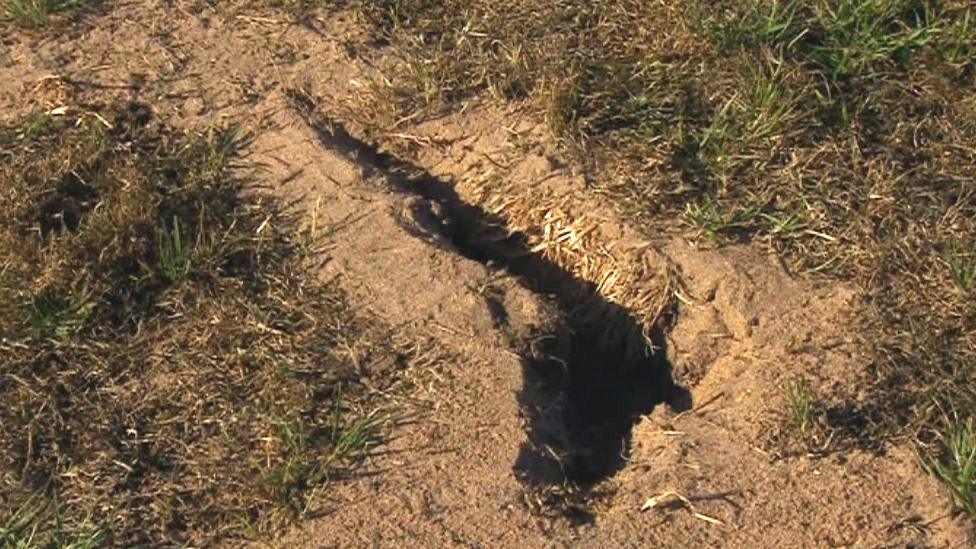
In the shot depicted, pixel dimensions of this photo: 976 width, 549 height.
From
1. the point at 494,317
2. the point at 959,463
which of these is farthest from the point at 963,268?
the point at 494,317

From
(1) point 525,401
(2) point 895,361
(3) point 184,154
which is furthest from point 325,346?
(2) point 895,361

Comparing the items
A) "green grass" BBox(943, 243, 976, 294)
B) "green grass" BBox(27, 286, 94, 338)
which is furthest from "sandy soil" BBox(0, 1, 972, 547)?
"green grass" BBox(27, 286, 94, 338)

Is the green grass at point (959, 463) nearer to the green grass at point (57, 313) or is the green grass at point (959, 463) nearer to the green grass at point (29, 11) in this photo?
the green grass at point (57, 313)

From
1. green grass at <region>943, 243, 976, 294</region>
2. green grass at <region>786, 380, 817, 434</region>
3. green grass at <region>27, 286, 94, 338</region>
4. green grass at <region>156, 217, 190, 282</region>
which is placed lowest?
green grass at <region>27, 286, 94, 338</region>

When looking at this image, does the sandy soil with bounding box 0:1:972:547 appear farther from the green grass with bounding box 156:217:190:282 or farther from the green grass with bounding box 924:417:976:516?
the green grass with bounding box 156:217:190:282

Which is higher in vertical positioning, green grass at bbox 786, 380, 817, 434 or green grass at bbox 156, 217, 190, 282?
green grass at bbox 786, 380, 817, 434

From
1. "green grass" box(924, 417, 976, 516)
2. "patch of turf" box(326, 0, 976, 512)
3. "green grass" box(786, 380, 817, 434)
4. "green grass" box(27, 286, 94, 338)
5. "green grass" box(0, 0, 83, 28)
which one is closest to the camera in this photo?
"green grass" box(924, 417, 976, 516)

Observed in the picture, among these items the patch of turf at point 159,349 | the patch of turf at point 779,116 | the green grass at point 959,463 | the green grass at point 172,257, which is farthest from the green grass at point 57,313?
the green grass at point 959,463

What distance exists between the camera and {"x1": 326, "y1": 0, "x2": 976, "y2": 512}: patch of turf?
362 cm

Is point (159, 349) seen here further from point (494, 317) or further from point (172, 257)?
point (494, 317)

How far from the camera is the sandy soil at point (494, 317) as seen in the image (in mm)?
3182

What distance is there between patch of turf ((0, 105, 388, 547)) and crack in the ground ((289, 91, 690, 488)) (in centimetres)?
33

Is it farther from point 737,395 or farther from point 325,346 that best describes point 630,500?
point 325,346

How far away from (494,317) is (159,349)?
0.78m
